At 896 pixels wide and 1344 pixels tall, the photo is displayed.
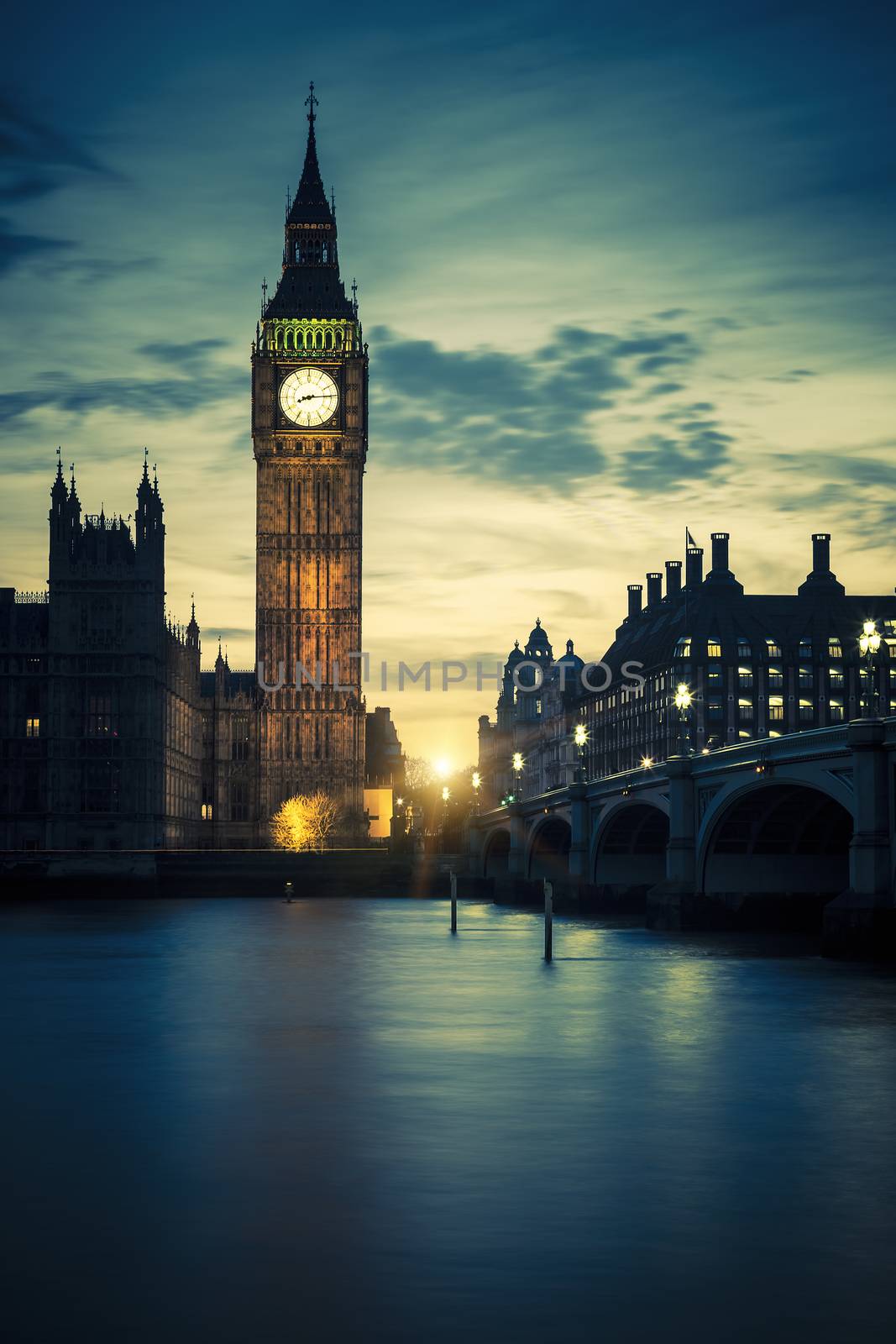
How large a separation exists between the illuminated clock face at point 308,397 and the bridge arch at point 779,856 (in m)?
126

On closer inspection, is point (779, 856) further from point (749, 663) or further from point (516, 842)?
point (749, 663)

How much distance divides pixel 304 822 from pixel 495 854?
40.1m

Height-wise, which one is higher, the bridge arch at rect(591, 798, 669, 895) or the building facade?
the building facade

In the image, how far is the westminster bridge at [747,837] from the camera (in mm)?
51688

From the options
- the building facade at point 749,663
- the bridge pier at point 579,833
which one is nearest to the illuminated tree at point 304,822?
the building facade at point 749,663

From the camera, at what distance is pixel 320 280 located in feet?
654

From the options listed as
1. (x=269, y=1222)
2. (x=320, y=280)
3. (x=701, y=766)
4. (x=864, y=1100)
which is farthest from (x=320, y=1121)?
(x=320, y=280)

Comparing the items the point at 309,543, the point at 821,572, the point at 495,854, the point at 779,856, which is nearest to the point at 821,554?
the point at 821,572

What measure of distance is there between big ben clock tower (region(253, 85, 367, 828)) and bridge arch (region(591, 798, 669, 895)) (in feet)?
288

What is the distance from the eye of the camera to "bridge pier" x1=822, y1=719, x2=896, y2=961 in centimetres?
5084

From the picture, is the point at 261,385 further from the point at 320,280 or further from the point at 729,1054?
the point at 729,1054

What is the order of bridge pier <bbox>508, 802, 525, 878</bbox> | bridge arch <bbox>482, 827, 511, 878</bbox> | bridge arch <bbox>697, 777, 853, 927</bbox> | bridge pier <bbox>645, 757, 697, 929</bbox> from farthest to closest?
bridge arch <bbox>482, 827, 511, 878</bbox>
bridge pier <bbox>508, 802, 525, 878</bbox>
bridge pier <bbox>645, 757, 697, 929</bbox>
bridge arch <bbox>697, 777, 853, 927</bbox>

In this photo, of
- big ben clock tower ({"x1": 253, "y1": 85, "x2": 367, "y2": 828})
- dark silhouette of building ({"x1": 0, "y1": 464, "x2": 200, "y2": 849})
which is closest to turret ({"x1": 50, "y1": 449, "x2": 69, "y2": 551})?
dark silhouette of building ({"x1": 0, "y1": 464, "x2": 200, "y2": 849})

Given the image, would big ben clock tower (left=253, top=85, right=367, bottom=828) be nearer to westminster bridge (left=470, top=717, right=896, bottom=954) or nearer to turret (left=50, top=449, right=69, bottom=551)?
turret (left=50, top=449, right=69, bottom=551)
